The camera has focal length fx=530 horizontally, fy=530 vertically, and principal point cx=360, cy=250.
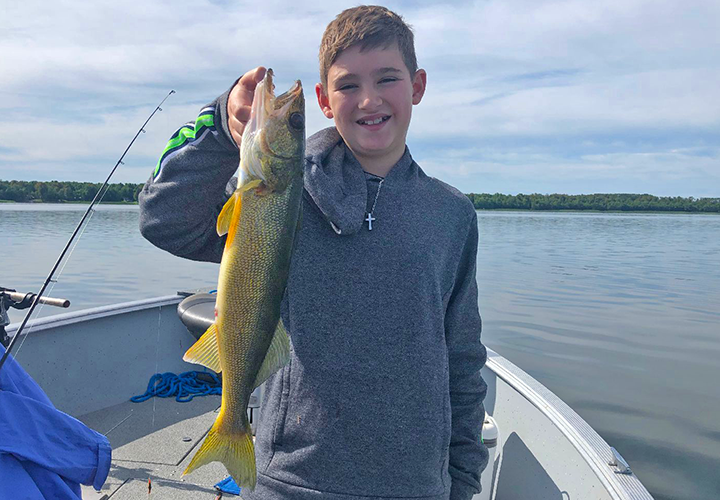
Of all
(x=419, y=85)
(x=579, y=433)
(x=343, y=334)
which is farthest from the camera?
(x=579, y=433)

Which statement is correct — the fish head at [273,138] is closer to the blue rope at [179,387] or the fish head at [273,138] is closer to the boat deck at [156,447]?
the boat deck at [156,447]

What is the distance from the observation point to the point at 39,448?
59.0 inches

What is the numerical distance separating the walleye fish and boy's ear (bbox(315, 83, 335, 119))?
0.37m

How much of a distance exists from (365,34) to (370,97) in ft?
0.72

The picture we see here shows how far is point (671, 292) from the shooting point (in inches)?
600

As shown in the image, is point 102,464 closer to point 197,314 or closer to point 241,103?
point 241,103

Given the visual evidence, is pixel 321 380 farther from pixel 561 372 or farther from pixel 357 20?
pixel 561 372

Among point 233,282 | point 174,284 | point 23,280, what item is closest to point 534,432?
point 233,282

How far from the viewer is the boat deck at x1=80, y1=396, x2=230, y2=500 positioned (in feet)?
12.0

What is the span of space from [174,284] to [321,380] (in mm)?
14093

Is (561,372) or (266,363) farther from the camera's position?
(561,372)

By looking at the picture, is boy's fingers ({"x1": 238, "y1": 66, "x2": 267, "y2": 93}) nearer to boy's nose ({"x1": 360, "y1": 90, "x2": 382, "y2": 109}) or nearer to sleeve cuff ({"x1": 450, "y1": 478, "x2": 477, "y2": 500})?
boy's nose ({"x1": 360, "y1": 90, "x2": 382, "y2": 109})

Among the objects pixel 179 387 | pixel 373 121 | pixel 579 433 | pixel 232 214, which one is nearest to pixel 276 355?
pixel 232 214

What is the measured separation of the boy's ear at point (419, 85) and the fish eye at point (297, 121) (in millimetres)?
623
